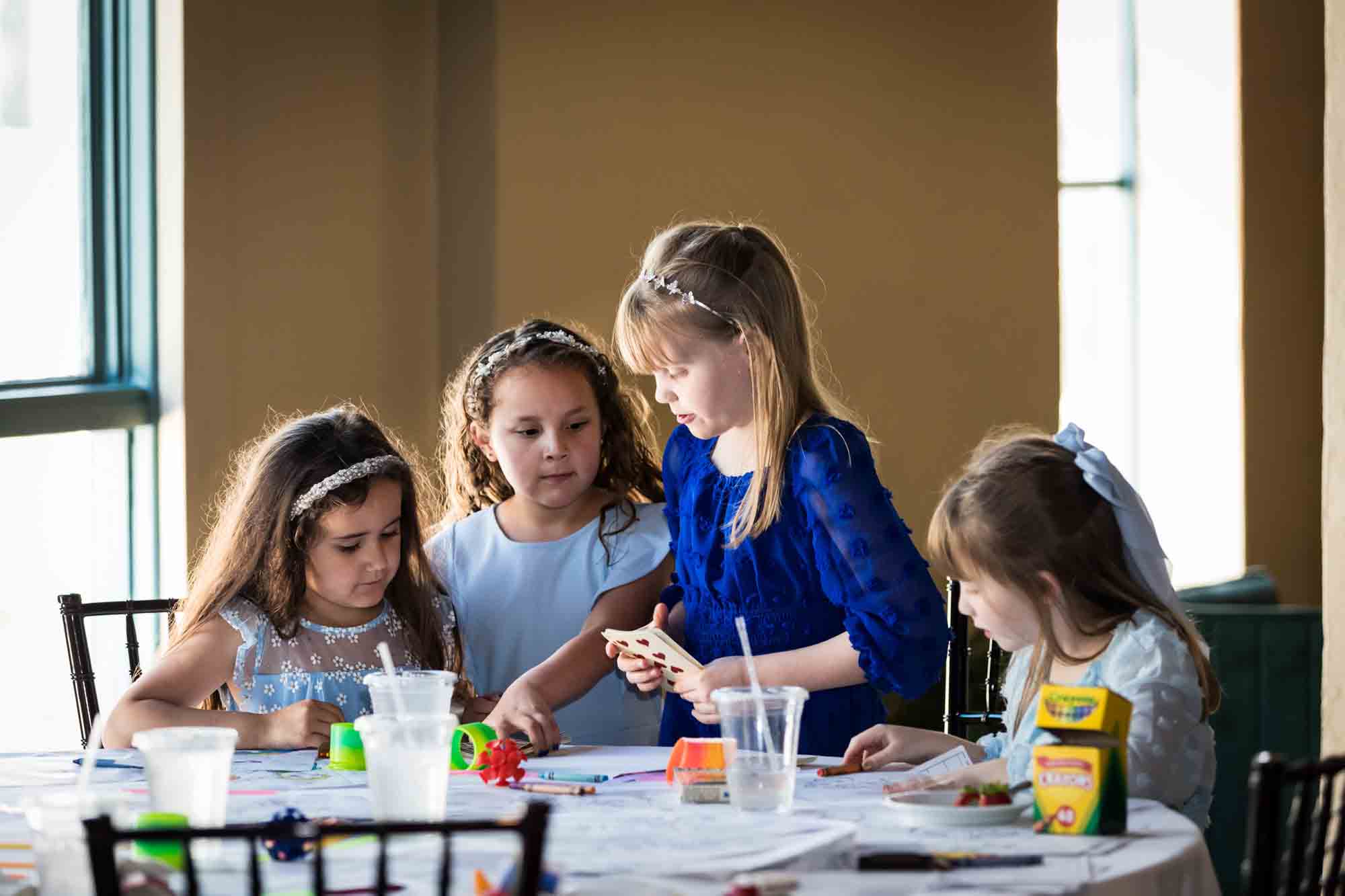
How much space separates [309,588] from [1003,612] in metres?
1.10

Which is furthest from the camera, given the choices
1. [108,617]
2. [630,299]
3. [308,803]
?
[108,617]

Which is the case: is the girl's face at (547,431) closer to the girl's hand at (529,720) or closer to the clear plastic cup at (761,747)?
the girl's hand at (529,720)

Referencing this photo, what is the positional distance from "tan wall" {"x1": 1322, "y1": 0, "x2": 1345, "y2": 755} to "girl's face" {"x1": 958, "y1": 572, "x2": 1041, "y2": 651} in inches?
28.0

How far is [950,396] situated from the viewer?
4.57 m

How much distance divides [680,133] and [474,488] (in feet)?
5.48

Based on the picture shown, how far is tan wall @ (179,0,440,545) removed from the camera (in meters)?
3.53

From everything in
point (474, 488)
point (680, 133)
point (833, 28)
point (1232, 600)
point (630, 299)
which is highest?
point (833, 28)

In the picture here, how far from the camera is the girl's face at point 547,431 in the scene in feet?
8.79

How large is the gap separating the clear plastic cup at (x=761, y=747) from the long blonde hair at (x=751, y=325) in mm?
717

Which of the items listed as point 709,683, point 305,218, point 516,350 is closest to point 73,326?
point 305,218

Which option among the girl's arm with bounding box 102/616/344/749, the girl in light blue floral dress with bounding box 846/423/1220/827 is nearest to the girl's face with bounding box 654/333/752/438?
the girl in light blue floral dress with bounding box 846/423/1220/827

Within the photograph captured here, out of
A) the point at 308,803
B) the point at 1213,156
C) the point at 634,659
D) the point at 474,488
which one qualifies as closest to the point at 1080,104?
the point at 1213,156

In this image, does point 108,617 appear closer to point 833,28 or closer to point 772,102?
point 772,102

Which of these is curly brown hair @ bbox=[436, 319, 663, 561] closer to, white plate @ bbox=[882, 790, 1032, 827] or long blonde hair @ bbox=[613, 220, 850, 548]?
long blonde hair @ bbox=[613, 220, 850, 548]
